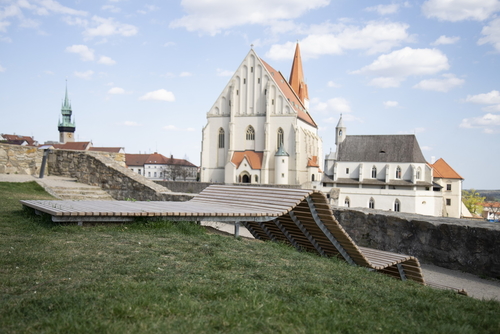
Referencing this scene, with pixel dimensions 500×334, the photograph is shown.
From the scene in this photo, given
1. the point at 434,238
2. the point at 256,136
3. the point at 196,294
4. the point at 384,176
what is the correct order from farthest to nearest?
the point at 384,176 → the point at 256,136 → the point at 434,238 → the point at 196,294

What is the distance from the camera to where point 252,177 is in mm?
67812

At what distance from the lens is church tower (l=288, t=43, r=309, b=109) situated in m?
87.4

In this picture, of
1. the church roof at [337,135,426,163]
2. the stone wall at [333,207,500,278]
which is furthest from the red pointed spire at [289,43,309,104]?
the stone wall at [333,207,500,278]

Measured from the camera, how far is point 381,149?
75938 mm

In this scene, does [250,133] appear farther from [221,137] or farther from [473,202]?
[473,202]

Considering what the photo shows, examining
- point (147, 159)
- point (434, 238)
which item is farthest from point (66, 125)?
point (434, 238)

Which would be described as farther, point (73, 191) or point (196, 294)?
point (73, 191)

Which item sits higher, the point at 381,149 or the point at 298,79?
the point at 298,79

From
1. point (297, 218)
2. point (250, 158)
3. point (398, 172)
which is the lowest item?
point (297, 218)

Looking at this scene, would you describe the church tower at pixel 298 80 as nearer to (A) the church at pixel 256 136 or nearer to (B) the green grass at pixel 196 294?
(A) the church at pixel 256 136

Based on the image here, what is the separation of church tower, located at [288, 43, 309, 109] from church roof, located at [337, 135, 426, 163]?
44.7 ft

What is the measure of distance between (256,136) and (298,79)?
908 inches

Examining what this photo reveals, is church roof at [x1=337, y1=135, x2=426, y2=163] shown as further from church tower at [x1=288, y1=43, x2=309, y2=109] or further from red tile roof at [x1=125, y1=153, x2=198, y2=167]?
red tile roof at [x1=125, y1=153, x2=198, y2=167]

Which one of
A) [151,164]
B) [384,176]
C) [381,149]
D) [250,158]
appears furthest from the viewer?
[151,164]
